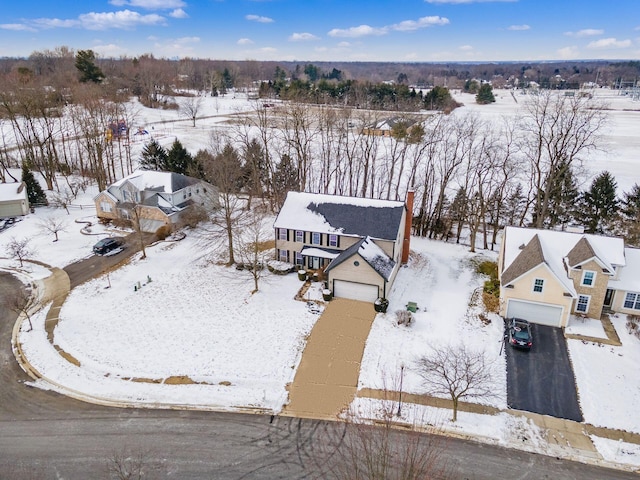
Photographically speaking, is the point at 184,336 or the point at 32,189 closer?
the point at 184,336

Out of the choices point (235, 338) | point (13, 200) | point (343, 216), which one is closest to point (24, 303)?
point (235, 338)

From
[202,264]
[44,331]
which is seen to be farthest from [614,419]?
[44,331]

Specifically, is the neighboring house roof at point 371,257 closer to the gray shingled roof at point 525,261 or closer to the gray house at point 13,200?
the gray shingled roof at point 525,261

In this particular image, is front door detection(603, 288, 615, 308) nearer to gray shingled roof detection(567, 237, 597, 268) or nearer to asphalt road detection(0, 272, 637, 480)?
gray shingled roof detection(567, 237, 597, 268)

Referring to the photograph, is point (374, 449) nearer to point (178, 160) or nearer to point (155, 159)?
point (178, 160)

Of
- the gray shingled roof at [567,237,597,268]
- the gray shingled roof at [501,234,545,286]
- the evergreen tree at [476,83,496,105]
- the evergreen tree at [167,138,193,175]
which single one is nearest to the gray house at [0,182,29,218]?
the evergreen tree at [167,138,193,175]

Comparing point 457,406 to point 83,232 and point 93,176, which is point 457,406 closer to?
point 83,232

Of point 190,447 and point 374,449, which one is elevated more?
point 374,449
